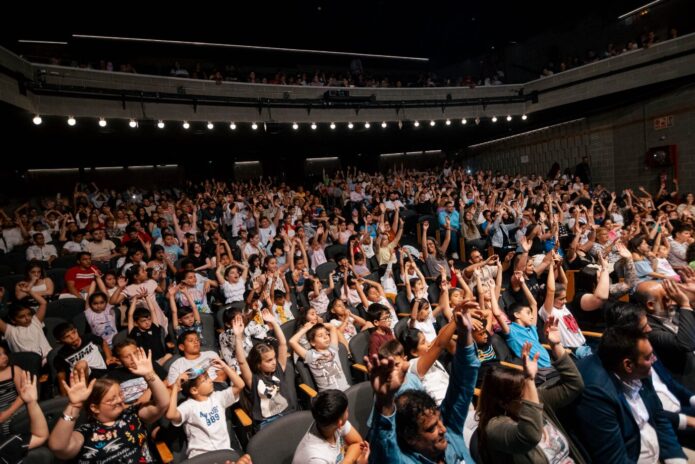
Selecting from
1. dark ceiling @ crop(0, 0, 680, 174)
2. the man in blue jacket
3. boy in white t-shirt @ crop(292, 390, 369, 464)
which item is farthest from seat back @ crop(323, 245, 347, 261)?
dark ceiling @ crop(0, 0, 680, 174)

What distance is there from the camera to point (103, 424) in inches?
83.1

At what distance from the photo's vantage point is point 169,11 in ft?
36.7

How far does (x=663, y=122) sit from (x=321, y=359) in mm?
12095

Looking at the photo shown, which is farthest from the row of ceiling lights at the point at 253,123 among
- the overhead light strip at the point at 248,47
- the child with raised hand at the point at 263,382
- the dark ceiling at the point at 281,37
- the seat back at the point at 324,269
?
the child with raised hand at the point at 263,382

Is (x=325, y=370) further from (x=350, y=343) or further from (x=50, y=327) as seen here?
(x=50, y=327)

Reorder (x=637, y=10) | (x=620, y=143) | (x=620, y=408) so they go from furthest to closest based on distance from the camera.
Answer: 1. (x=637, y=10)
2. (x=620, y=143)
3. (x=620, y=408)

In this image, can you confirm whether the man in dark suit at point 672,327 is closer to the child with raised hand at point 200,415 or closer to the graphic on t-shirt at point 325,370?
the graphic on t-shirt at point 325,370

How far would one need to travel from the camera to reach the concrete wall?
407 inches

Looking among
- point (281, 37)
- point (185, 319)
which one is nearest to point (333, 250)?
point (185, 319)

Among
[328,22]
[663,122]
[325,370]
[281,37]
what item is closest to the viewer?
[325,370]

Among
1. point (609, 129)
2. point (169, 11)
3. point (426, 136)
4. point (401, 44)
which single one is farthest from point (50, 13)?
point (609, 129)

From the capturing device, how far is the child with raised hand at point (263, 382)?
9.43 ft

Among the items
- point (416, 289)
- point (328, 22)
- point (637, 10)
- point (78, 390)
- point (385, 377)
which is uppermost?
point (328, 22)

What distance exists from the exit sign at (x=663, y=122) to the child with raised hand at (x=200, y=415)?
12.9 metres
